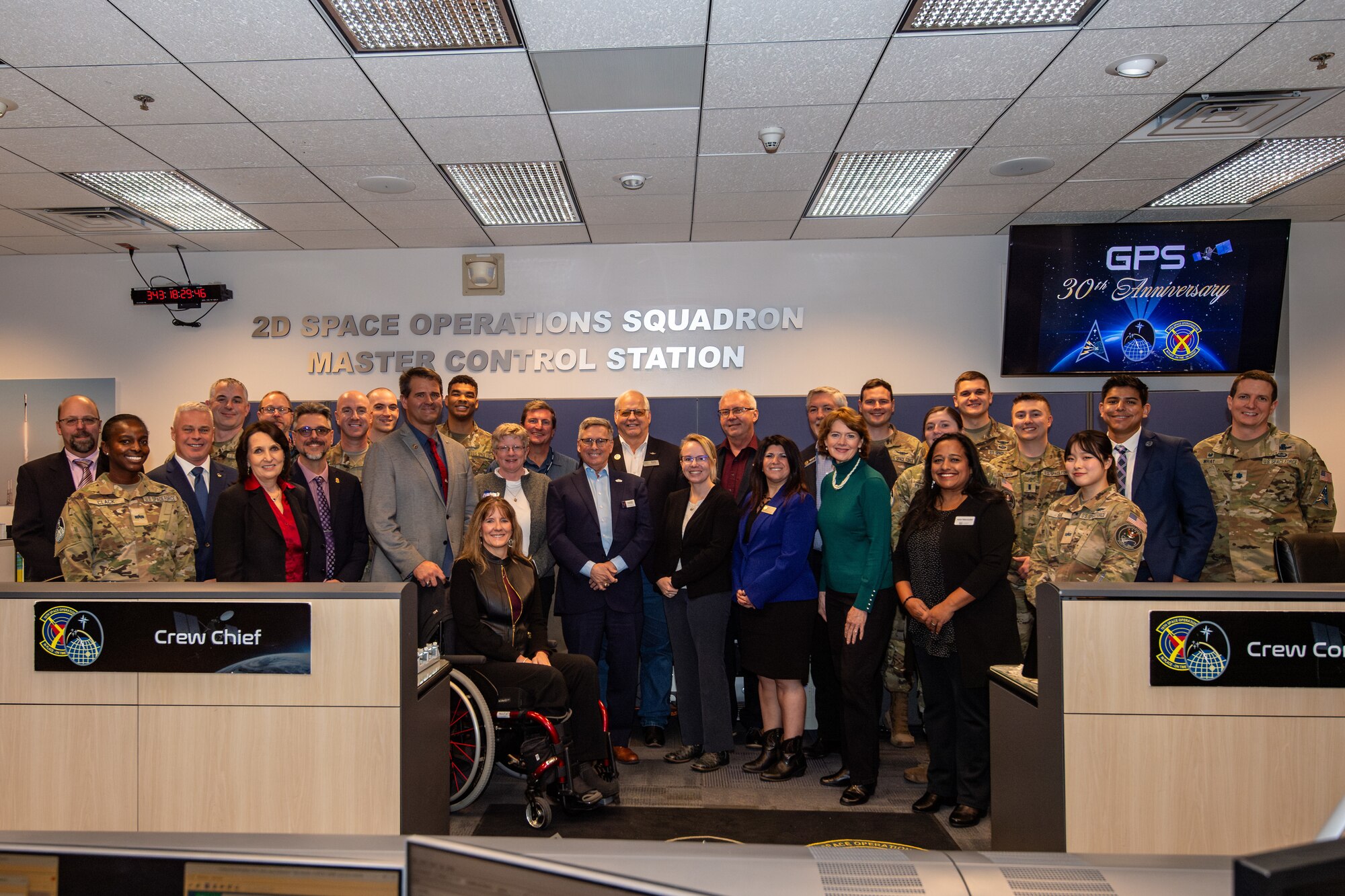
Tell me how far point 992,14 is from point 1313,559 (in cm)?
235

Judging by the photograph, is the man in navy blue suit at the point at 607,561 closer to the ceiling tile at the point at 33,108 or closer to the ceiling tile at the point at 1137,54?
the ceiling tile at the point at 1137,54

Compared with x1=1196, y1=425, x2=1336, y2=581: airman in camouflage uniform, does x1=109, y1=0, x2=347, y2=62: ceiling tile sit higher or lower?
higher

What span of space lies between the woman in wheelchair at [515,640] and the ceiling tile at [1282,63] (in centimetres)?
359

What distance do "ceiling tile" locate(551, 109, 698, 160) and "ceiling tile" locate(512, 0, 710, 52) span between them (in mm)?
635

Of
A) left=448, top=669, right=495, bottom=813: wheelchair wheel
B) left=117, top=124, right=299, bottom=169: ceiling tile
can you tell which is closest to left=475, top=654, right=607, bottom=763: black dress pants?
left=448, top=669, right=495, bottom=813: wheelchair wheel

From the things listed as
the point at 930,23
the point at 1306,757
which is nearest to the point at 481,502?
the point at 930,23

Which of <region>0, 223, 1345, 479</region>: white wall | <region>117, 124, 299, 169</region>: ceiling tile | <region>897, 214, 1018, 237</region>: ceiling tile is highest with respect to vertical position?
<region>897, 214, 1018, 237</region>: ceiling tile

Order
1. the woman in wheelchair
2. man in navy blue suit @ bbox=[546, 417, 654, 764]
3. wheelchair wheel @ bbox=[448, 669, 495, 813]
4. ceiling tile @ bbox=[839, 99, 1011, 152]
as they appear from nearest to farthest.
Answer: wheelchair wheel @ bbox=[448, 669, 495, 813] < the woman in wheelchair < ceiling tile @ bbox=[839, 99, 1011, 152] < man in navy blue suit @ bbox=[546, 417, 654, 764]

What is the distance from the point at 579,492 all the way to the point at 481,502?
661 millimetres

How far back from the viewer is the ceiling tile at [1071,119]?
13.2ft

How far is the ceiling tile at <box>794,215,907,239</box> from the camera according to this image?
231 inches

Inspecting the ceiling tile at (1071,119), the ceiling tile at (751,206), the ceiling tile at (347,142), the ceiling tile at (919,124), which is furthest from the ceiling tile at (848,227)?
the ceiling tile at (347,142)

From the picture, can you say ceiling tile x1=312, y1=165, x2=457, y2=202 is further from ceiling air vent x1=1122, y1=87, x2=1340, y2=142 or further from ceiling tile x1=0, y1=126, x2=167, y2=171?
ceiling air vent x1=1122, y1=87, x2=1340, y2=142

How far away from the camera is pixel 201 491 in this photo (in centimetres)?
386
